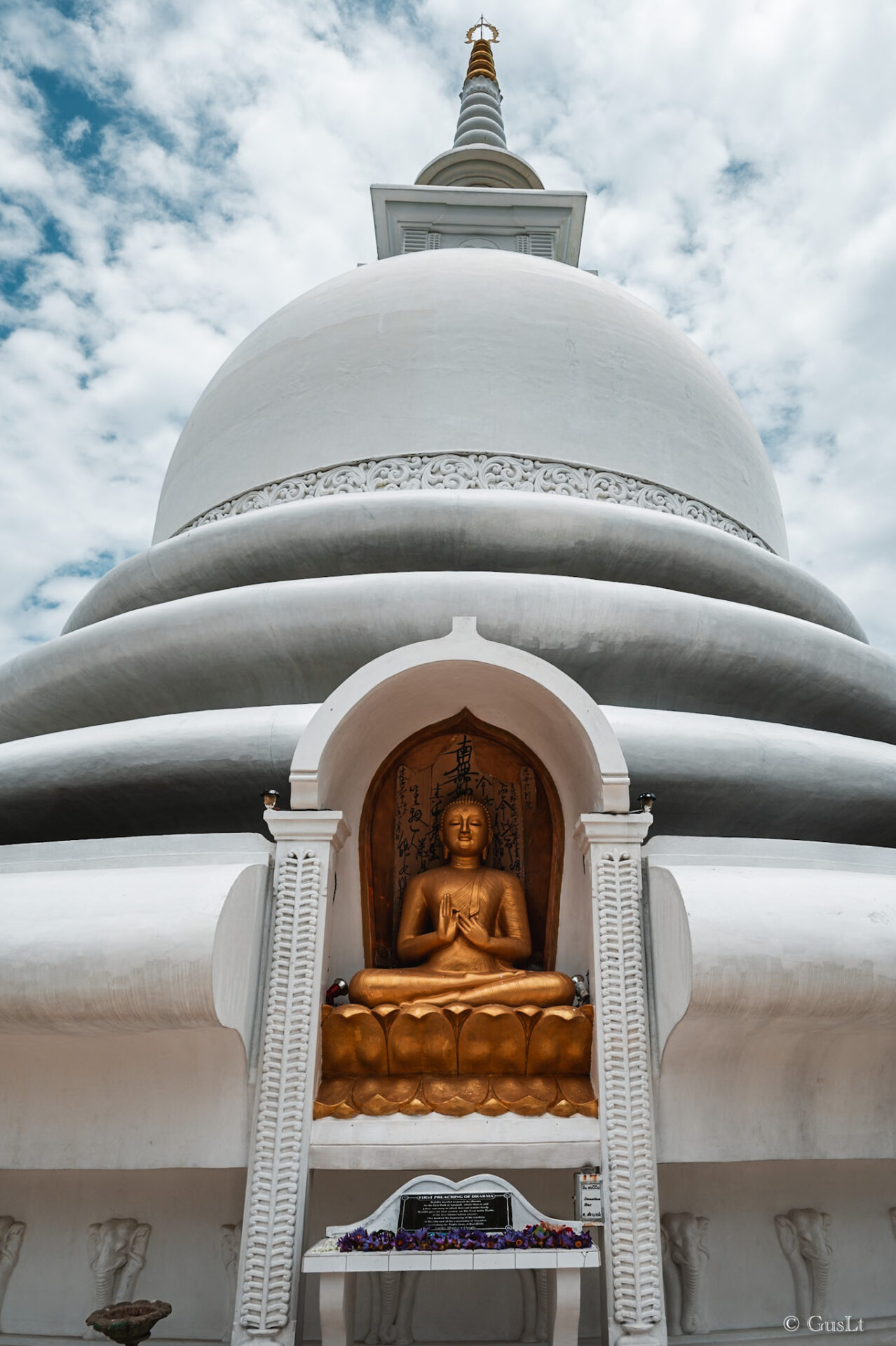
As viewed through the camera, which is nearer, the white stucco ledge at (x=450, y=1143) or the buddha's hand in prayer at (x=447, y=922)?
the white stucco ledge at (x=450, y=1143)

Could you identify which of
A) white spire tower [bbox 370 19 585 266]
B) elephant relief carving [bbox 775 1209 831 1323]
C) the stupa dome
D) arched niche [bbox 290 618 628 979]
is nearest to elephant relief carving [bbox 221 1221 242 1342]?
arched niche [bbox 290 618 628 979]

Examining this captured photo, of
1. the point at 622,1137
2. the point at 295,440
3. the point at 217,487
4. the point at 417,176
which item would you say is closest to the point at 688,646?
the point at 622,1137

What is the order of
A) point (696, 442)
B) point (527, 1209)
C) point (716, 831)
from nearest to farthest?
point (527, 1209) < point (716, 831) < point (696, 442)

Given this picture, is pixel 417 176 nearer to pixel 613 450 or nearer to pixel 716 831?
pixel 613 450

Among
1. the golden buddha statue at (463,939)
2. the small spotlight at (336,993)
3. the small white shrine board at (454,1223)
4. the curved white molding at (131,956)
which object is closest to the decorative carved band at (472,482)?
the golden buddha statue at (463,939)

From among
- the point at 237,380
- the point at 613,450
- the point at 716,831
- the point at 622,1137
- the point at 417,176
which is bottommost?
the point at 622,1137

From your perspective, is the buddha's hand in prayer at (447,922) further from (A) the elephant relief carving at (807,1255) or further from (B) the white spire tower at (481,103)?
(B) the white spire tower at (481,103)

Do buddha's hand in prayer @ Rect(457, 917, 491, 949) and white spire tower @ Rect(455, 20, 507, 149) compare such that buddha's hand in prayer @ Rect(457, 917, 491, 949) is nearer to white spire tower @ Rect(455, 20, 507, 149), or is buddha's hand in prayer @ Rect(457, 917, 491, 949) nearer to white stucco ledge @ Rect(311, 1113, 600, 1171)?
white stucco ledge @ Rect(311, 1113, 600, 1171)

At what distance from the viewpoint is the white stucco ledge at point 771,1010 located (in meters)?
4.59

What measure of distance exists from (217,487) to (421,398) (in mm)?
2399

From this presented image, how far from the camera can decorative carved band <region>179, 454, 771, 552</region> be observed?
866cm

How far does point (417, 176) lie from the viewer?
17.7 meters

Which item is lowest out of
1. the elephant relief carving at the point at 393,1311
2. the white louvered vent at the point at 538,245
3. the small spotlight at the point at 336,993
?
the elephant relief carving at the point at 393,1311

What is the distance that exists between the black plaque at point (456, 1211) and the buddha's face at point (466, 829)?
2230 mm
